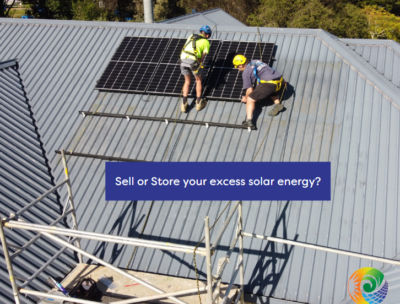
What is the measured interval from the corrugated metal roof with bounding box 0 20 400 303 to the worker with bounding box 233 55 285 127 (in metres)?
0.32

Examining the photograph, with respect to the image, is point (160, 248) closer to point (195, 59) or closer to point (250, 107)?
point (250, 107)

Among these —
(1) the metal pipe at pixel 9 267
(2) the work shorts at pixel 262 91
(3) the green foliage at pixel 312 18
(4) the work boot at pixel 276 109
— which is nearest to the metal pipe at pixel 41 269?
(1) the metal pipe at pixel 9 267

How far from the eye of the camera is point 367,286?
24.0 feet

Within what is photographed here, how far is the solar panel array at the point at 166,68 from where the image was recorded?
441 inches

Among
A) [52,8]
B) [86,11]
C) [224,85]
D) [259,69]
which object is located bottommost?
[52,8]

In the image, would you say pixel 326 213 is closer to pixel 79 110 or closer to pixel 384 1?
pixel 79 110

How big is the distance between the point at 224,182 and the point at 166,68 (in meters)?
4.83

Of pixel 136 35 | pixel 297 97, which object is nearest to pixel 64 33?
pixel 136 35

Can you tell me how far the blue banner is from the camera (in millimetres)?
8445

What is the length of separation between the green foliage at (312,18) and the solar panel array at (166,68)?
2167 cm

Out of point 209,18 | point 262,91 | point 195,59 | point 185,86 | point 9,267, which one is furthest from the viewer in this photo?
point 209,18

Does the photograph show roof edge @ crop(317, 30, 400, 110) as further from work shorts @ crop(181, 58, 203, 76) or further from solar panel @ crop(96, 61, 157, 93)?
solar panel @ crop(96, 61, 157, 93)

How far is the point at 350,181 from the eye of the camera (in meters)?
8.68

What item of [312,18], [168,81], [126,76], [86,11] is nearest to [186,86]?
[168,81]
